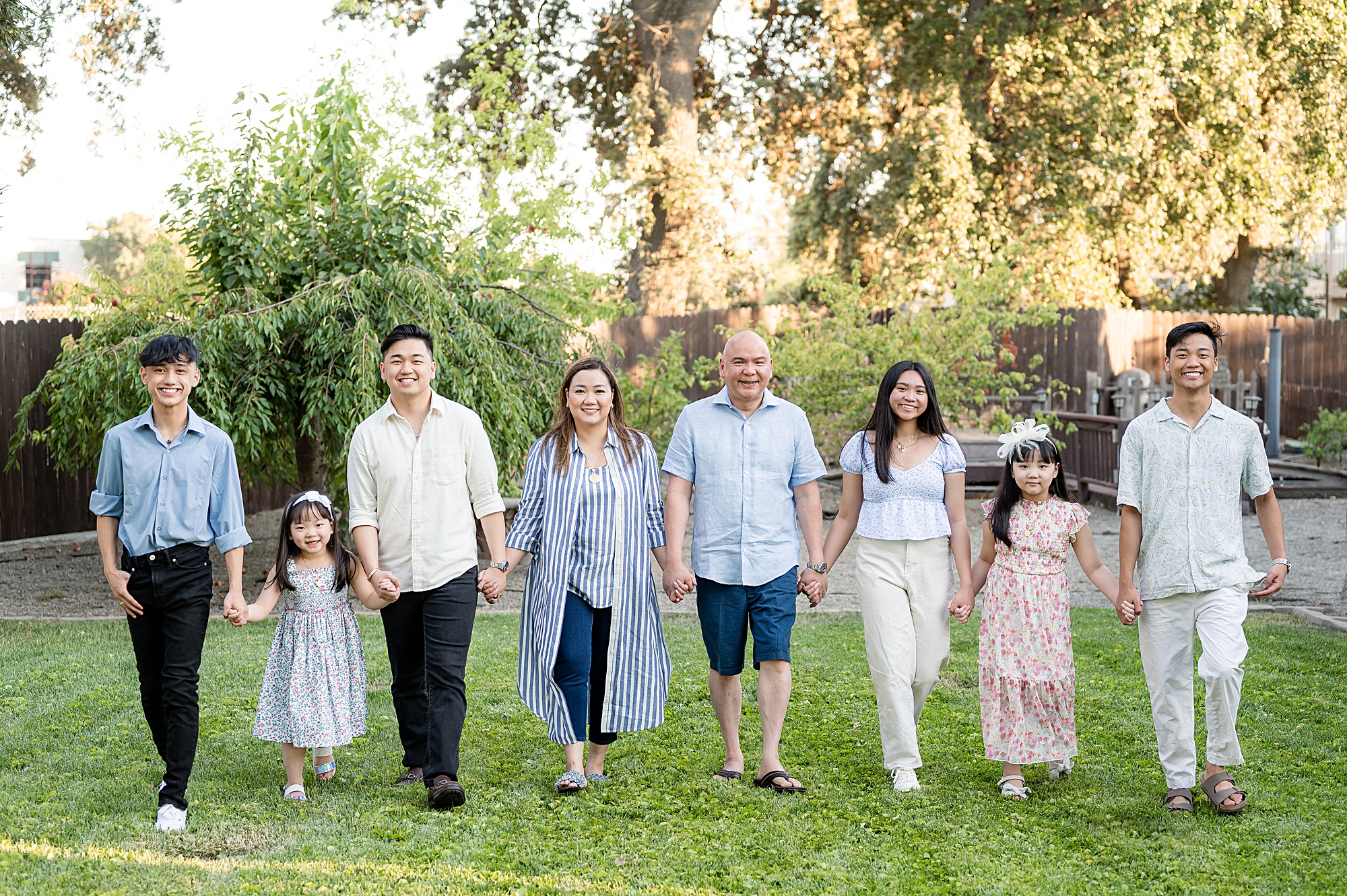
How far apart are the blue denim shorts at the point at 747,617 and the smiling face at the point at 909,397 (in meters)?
0.75

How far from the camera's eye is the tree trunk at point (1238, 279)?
27.3m

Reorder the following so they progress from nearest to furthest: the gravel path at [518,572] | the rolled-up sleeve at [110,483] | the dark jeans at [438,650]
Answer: the rolled-up sleeve at [110,483] < the dark jeans at [438,650] < the gravel path at [518,572]

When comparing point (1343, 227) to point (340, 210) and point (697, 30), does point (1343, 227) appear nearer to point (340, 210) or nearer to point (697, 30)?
point (697, 30)

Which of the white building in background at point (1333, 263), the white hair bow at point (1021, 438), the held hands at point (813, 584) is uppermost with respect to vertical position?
the white building in background at point (1333, 263)

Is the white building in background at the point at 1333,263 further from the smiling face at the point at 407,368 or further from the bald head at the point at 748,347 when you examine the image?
the smiling face at the point at 407,368

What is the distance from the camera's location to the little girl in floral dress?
15.6 ft

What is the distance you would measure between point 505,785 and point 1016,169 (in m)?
19.1

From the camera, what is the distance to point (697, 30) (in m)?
21.2

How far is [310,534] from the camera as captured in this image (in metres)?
4.88

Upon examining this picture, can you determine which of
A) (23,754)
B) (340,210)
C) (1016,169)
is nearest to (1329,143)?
Result: (1016,169)

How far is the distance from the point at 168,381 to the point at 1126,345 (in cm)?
1989

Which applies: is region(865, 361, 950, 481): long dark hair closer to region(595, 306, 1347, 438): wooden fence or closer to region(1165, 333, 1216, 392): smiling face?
region(1165, 333, 1216, 392): smiling face

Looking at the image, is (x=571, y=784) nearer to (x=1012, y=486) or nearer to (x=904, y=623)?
(x=904, y=623)

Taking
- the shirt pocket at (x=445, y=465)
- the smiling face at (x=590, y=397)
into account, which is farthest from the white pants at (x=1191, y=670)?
the shirt pocket at (x=445, y=465)
